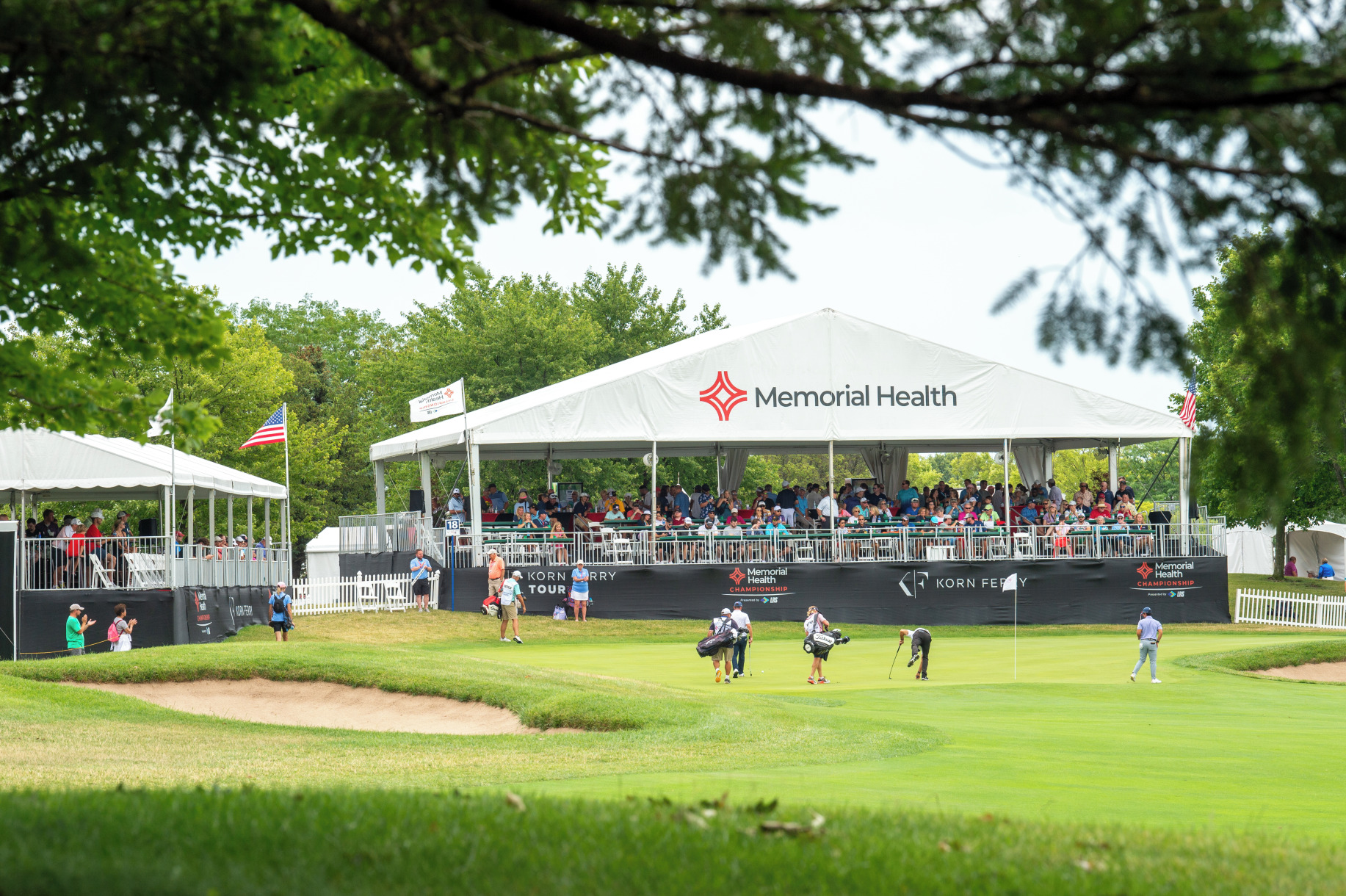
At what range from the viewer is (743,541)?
3438 cm

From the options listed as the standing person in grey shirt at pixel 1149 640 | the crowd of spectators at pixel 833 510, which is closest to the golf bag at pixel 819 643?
the standing person in grey shirt at pixel 1149 640

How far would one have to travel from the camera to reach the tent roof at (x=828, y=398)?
3578 centimetres

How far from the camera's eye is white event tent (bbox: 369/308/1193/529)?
35.7 m

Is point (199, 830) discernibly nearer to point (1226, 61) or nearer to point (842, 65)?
point (842, 65)

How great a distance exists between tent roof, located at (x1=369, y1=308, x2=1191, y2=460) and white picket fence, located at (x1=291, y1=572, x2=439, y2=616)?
4071mm

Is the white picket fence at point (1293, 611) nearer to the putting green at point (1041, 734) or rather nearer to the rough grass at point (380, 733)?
the putting green at point (1041, 734)

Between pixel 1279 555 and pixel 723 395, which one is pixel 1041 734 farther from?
pixel 1279 555

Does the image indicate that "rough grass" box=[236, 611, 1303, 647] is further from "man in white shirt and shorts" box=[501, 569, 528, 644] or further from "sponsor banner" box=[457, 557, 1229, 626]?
"man in white shirt and shorts" box=[501, 569, 528, 644]

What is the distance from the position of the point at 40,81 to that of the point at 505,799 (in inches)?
180

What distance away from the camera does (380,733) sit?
53.2 ft

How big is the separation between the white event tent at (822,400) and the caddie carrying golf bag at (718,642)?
13791 mm

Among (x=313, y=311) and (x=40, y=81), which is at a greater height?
(x=313, y=311)

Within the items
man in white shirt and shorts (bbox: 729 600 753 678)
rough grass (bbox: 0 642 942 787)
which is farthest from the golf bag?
rough grass (bbox: 0 642 942 787)

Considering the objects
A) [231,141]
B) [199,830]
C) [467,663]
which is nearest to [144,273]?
[231,141]
